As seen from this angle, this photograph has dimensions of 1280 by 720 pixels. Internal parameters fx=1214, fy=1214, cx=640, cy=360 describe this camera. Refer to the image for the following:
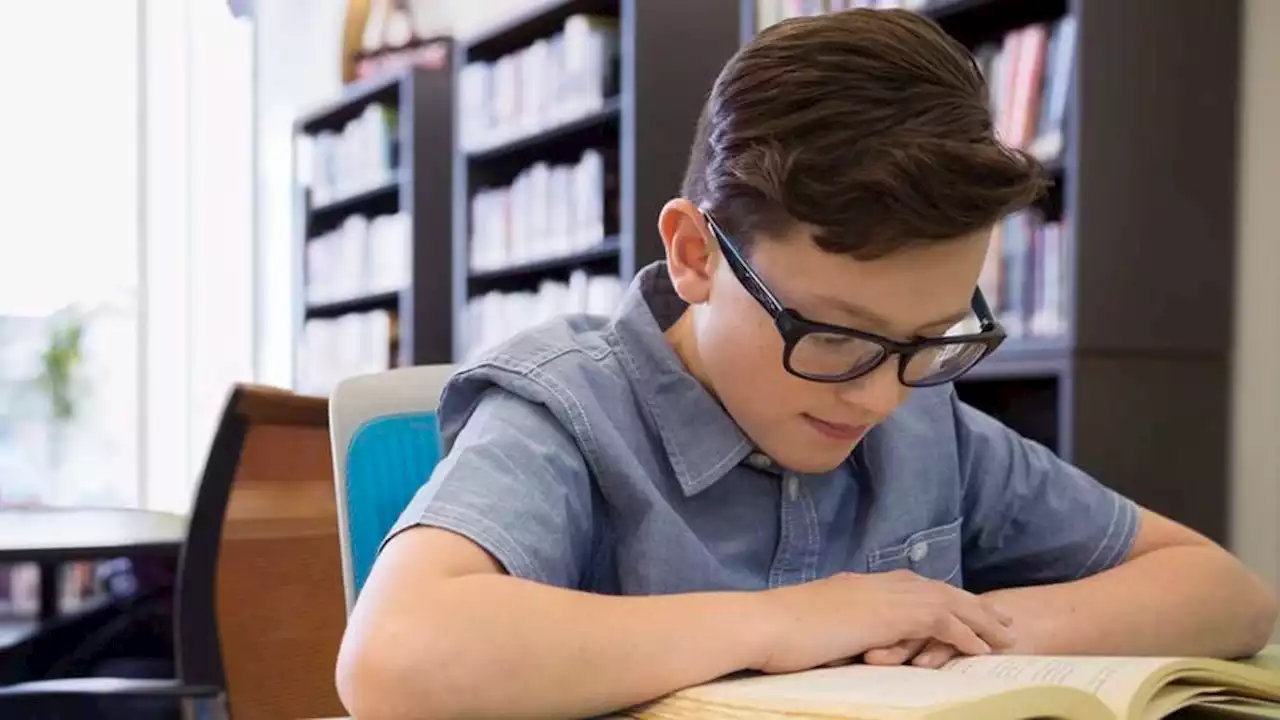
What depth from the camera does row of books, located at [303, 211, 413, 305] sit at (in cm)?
398

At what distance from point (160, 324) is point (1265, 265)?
408cm

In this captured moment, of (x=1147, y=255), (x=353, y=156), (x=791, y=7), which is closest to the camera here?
(x=1147, y=255)

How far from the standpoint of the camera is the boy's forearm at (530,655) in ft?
1.99

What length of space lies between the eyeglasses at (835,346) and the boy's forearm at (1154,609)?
181 mm

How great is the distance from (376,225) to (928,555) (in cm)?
347

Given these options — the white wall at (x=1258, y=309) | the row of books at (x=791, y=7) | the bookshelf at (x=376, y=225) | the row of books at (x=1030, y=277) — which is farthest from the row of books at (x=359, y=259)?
the white wall at (x=1258, y=309)

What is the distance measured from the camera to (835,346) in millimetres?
755

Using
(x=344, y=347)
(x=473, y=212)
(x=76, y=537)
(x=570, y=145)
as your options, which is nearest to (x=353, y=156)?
(x=344, y=347)

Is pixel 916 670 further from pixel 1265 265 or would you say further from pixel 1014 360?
pixel 1265 265

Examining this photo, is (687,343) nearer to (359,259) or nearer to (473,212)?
(473,212)

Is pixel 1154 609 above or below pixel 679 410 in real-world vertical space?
below

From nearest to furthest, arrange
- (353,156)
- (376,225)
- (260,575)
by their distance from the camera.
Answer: (260,575)
(376,225)
(353,156)

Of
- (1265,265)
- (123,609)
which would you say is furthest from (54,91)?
(1265,265)

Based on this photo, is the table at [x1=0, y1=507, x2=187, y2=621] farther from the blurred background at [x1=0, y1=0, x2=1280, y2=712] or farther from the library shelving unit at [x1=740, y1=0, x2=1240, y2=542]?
the library shelving unit at [x1=740, y1=0, x2=1240, y2=542]
